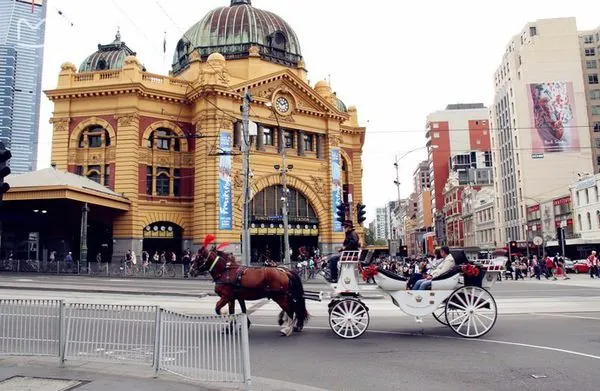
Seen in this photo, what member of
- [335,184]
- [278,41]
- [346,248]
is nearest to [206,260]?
[346,248]

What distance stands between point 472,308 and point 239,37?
47.0 metres

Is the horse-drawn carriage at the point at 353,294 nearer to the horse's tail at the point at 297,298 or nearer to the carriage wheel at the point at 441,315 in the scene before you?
the horse's tail at the point at 297,298

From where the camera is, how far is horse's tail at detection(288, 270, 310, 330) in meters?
10.4

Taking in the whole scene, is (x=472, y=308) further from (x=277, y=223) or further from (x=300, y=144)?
(x=300, y=144)

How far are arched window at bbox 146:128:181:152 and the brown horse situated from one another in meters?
35.1

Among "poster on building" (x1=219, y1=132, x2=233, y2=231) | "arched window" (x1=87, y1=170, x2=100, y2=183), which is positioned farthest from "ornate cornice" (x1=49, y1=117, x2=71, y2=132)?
"poster on building" (x1=219, y1=132, x2=233, y2=231)

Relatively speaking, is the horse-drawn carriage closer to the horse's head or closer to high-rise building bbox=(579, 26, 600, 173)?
the horse's head

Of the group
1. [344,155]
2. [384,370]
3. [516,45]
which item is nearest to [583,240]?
[344,155]

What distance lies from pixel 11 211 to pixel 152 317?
123ft

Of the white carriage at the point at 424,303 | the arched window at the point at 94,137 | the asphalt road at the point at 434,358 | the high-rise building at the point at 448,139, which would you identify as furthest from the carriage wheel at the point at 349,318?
the high-rise building at the point at 448,139

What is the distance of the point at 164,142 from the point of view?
44531 mm

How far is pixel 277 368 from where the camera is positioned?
299 inches

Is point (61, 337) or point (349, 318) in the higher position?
point (61, 337)

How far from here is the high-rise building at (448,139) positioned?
11375cm
